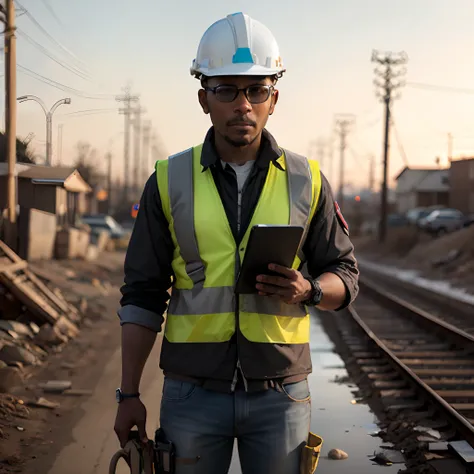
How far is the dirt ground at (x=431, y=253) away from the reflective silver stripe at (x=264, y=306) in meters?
21.2

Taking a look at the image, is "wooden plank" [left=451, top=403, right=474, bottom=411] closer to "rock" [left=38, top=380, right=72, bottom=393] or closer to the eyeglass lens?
"rock" [left=38, top=380, right=72, bottom=393]

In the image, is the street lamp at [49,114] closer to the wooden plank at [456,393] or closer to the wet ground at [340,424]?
the wet ground at [340,424]

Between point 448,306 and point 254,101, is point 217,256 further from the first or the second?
point 448,306

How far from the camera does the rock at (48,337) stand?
11.1 metres

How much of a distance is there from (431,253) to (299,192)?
34971mm

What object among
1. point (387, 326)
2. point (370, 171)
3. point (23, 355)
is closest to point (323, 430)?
point (23, 355)

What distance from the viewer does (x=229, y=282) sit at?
279cm

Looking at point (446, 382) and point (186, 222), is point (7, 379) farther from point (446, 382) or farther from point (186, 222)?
point (186, 222)

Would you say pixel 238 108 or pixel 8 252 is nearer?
pixel 238 108

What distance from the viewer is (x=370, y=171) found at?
115 m

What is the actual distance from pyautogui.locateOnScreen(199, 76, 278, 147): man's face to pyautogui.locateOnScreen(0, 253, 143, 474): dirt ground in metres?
4.09

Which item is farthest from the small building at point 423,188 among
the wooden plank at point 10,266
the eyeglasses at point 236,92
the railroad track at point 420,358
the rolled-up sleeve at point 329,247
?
the eyeglasses at point 236,92

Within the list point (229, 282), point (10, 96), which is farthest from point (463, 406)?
point (10, 96)

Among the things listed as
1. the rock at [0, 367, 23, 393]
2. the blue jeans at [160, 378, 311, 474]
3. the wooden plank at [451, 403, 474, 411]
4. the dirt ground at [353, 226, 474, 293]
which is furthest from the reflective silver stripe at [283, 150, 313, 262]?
the dirt ground at [353, 226, 474, 293]
